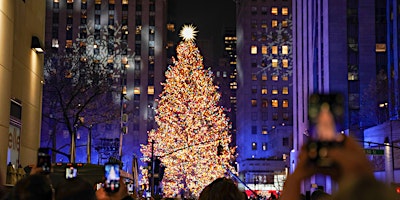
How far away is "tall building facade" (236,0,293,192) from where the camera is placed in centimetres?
13450

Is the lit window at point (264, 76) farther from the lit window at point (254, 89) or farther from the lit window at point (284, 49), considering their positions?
the lit window at point (284, 49)

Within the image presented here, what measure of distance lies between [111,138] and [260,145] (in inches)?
1423

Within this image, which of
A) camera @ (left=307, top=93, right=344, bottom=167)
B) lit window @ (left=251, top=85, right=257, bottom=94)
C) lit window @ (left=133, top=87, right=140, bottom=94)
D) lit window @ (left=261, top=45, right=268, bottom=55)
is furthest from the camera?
lit window @ (left=261, top=45, right=268, bottom=55)

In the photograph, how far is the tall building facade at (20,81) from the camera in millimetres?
18516

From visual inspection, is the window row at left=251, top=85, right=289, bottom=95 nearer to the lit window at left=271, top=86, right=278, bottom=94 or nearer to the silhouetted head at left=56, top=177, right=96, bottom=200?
the lit window at left=271, top=86, right=278, bottom=94

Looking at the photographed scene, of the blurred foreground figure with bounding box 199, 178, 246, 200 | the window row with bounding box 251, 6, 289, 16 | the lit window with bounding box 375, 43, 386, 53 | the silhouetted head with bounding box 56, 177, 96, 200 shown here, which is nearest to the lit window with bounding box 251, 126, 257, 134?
the window row with bounding box 251, 6, 289, 16

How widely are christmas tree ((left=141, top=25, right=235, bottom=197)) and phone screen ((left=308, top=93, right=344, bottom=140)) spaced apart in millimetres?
61299

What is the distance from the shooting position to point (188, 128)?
65375 millimetres

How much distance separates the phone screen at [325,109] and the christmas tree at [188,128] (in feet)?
201

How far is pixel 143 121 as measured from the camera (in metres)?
116

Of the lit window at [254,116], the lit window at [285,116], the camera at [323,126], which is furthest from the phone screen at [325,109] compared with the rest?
the lit window at [285,116]

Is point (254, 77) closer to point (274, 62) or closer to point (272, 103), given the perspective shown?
point (274, 62)

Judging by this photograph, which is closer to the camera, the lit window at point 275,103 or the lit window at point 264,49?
the lit window at point 275,103

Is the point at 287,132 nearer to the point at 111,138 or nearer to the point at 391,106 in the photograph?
the point at 111,138
